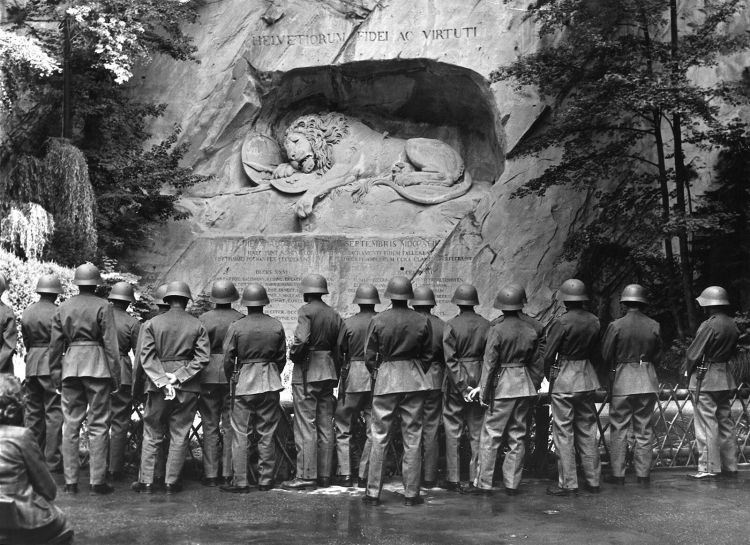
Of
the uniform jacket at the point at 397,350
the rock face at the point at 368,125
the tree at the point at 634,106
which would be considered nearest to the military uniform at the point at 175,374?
the uniform jacket at the point at 397,350

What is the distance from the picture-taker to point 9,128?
14.4m

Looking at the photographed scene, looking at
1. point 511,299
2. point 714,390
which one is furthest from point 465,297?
point 714,390

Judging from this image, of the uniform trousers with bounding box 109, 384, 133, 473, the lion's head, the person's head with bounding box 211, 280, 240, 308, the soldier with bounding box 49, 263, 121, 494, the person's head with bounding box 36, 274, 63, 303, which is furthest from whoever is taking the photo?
the lion's head

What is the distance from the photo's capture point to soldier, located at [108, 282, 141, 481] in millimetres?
8281

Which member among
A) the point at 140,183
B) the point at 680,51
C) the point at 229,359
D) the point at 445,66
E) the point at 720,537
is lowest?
the point at 720,537

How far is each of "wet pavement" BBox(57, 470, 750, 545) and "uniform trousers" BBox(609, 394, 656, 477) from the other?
0.73 feet

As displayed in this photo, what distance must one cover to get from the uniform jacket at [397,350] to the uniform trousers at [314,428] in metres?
0.74

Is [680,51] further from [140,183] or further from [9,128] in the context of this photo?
[9,128]

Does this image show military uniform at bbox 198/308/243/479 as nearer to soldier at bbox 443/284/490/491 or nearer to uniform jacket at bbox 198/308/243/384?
uniform jacket at bbox 198/308/243/384

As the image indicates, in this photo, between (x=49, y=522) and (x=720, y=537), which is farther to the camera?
(x=720, y=537)

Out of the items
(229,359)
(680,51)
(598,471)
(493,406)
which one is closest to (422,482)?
(493,406)

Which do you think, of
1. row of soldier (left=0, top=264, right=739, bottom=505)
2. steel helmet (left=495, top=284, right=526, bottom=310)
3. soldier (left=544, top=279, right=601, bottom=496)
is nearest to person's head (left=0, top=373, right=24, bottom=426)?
row of soldier (left=0, top=264, right=739, bottom=505)

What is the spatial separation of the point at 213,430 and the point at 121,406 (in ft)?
3.16

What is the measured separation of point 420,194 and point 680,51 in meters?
5.09
